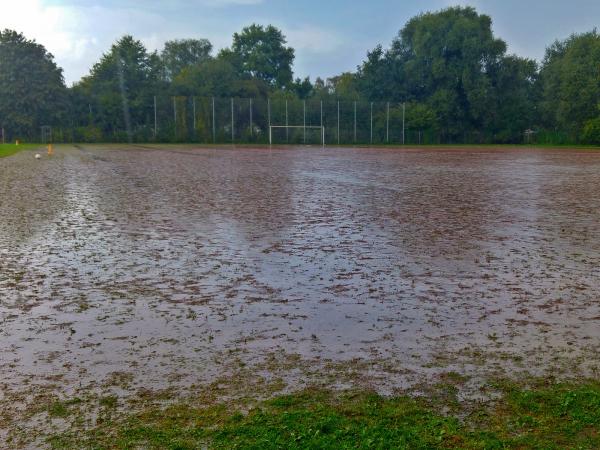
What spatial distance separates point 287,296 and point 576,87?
192ft

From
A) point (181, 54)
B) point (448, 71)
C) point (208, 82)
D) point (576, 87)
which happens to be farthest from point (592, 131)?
point (181, 54)

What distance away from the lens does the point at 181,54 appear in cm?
10488

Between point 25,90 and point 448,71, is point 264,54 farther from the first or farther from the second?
point 25,90

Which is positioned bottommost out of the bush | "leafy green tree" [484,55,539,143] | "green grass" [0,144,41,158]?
"green grass" [0,144,41,158]

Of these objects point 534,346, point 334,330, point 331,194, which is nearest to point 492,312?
point 534,346

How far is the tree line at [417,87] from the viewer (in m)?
57.6

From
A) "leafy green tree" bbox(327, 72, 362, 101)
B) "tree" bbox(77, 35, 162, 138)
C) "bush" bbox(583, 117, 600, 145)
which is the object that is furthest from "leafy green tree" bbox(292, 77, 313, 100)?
"bush" bbox(583, 117, 600, 145)

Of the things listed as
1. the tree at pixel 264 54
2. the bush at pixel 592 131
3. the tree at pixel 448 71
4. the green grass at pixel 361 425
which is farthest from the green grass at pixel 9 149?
the tree at pixel 264 54

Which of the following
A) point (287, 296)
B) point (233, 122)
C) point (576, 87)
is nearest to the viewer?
point (287, 296)

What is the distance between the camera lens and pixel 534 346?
4289mm

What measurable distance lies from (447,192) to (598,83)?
157ft

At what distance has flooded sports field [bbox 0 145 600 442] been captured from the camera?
12.7ft

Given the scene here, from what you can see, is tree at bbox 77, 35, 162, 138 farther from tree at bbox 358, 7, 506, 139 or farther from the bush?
the bush

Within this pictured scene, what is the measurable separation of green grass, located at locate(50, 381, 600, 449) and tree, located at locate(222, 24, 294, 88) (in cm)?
9303
